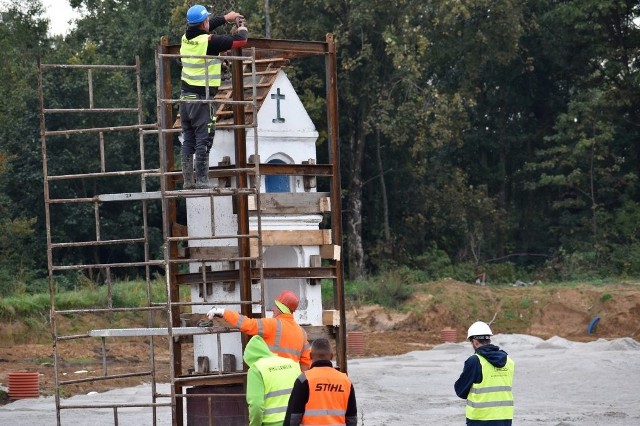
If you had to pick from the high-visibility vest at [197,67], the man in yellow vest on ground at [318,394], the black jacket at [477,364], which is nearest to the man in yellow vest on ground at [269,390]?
the man in yellow vest on ground at [318,394]

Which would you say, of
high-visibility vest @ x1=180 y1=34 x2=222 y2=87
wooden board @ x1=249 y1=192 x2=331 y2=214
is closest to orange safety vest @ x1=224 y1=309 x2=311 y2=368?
high-visibility vest @ x1=180 y1=34 x2=222 y2=87

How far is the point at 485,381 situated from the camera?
12570mm

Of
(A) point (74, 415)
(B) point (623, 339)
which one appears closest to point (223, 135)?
A: (A) point (74, 415)

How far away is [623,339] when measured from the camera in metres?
34.0

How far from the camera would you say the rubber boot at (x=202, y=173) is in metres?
13.9

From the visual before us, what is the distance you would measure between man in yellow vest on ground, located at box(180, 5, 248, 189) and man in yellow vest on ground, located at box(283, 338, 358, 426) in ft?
14.1

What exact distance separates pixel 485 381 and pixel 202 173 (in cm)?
377

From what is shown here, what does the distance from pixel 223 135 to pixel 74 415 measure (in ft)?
29.6

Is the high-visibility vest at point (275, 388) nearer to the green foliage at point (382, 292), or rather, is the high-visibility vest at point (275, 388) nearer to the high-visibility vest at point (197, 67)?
the high-visibility vest at point (197, 67)

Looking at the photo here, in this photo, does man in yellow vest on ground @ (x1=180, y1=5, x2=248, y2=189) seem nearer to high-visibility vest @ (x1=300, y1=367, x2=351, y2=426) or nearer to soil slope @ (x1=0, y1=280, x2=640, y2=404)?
high-visibility vest @ (x1=300, y1=367, x2=351, y2=426)

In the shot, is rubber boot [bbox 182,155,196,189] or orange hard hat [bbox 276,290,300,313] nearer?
orange hard hat [bbox 276,290,300,313]

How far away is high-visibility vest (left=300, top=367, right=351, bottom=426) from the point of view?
32.7 feet

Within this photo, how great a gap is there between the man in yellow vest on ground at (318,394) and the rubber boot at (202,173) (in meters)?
4.21

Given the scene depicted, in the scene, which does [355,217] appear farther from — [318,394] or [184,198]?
[318,394]
